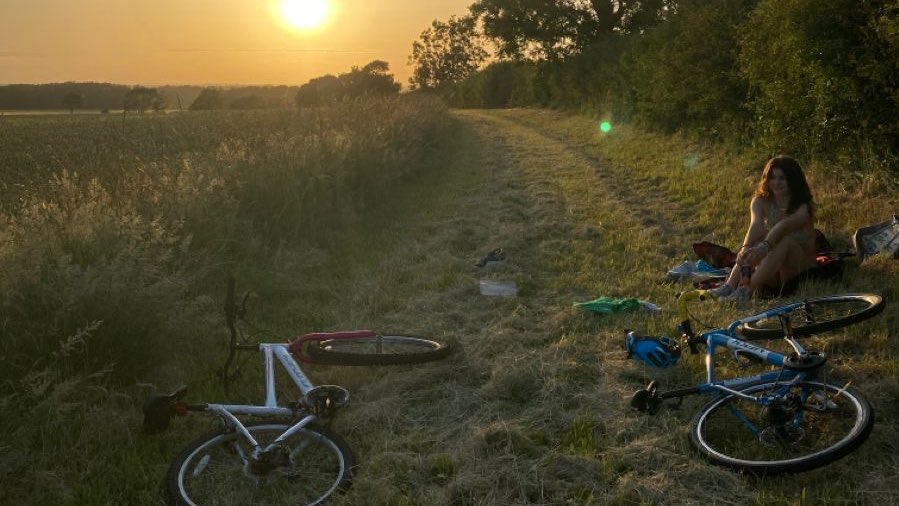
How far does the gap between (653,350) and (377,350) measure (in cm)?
211

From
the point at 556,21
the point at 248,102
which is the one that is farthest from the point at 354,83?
the point at 248,102

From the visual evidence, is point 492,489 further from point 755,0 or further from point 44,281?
point 755,0

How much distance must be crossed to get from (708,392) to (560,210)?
6619 mm

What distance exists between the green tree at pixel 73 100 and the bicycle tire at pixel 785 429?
106 feet

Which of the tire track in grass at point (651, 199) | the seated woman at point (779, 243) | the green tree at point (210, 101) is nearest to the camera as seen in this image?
the seated woman at point (779, 243)

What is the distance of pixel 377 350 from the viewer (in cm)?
521

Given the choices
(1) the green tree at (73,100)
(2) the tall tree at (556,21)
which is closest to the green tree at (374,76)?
(2) the tall tree at (556,21)

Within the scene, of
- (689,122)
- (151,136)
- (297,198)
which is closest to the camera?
(297,198)

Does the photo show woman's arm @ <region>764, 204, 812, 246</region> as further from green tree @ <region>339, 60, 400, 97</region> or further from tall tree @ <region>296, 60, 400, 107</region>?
green tree @ <region>339, 60, 400, 97</region>

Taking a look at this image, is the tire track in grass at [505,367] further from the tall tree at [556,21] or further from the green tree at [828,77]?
the tall tree at [556,21]

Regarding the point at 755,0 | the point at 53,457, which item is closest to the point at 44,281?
the point at 53,457

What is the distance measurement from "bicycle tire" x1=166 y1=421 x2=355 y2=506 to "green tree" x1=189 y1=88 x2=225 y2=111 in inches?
782

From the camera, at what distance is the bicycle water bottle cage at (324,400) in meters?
3.68

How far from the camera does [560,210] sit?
1026cm
